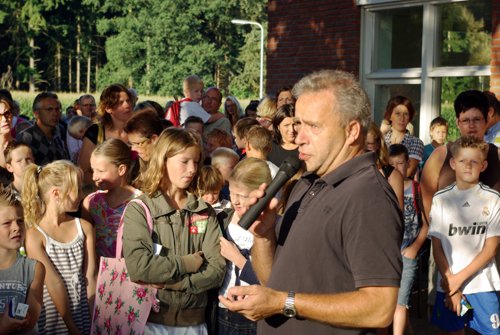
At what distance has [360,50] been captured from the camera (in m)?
11.0

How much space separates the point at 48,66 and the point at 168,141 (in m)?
68.6

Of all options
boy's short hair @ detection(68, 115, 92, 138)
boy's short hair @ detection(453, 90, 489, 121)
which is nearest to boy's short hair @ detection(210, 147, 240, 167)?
boy's short hair @ detection(453, 90, 489, 121)

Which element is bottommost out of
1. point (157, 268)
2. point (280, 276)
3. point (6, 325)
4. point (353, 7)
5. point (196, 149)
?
point (6, 325)

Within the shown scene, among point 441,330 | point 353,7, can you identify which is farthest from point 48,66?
point 441,330

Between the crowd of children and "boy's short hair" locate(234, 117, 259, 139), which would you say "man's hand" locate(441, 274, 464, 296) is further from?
"boy's short hair" locate(234, 117, 259, 139)

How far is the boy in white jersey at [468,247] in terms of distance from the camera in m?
5.40

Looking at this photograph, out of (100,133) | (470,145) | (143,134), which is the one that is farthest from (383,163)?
(100,133)

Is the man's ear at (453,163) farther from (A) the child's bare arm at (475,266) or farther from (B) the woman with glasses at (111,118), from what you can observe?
(B) the woman with glasses at (111,118)

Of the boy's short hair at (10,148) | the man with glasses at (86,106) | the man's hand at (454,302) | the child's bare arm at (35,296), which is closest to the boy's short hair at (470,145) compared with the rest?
the man's hand at (454,302)

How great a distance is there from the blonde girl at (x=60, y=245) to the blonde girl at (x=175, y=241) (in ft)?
2.03

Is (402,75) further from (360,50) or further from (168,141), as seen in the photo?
(168,141)

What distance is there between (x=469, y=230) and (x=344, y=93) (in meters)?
3.17

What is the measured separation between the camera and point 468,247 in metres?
5.53

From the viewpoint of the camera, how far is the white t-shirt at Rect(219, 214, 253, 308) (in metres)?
4.61
